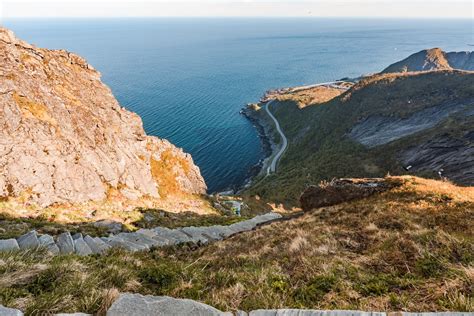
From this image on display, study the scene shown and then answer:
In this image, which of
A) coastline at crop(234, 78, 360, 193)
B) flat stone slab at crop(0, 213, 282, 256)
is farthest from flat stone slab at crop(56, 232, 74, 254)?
coastline at crop(234, 78, 360, 193)

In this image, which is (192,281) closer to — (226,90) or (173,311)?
(173,311)

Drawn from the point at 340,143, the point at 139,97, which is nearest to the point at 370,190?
the point at 340,143

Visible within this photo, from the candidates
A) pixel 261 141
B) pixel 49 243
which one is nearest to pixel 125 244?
pixel 49 243

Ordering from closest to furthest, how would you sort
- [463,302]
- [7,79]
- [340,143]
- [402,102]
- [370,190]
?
[463,302]
[370,190]
[7,79]
[340,143]
[402,102]

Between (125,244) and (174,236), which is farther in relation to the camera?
(174,236)

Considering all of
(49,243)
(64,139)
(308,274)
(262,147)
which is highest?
(308,274)

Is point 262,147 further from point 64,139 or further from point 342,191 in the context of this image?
point 342,191

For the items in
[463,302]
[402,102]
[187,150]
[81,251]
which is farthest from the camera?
[187,150]
